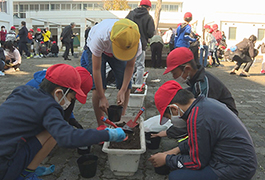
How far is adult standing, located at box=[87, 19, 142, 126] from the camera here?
2.47m

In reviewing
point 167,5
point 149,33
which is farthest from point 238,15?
point 167,5

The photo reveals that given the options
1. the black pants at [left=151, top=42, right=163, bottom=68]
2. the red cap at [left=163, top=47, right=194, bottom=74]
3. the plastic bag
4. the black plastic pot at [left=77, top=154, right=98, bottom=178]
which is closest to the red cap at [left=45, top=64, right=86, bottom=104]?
the black plastic pot at [left=77, top=154, right=98, bottom=178]

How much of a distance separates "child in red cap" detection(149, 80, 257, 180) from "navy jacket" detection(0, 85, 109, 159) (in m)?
0.70

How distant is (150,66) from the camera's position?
1220cm

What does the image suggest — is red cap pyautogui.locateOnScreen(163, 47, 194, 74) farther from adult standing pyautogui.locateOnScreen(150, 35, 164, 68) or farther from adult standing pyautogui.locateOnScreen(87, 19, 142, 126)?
adult standing pyautogui.locateOnScreen(150, 35, 164, 68)

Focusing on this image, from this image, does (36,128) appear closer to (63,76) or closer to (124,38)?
(63,76)

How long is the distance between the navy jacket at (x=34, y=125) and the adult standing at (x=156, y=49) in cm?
932

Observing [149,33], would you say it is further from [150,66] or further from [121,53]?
[150,66]

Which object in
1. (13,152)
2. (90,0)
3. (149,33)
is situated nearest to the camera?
(13,152)

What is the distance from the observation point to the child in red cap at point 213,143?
1.95m

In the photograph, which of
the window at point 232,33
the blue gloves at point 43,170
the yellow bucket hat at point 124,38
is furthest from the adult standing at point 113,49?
the window at point 232,33

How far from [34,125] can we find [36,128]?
6 cm

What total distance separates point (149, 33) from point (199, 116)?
14.1ft

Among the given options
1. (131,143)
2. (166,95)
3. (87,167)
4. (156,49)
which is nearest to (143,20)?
(131,143)
